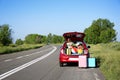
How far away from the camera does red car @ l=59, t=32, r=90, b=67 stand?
16047mm

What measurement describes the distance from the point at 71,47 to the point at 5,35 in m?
79.7

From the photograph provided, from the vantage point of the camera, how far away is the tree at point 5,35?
306 feet

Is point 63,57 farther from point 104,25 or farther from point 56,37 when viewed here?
point 56,37

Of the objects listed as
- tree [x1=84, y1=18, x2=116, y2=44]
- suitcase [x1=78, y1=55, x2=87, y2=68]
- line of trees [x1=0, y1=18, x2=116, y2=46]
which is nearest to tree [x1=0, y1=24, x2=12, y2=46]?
line of trees [x1=0, y1=18, x2=116, y2=46]

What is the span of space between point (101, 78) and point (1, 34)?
84.9 metres

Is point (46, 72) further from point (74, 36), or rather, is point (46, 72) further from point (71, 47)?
point (74, 36)

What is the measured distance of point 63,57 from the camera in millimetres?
16156

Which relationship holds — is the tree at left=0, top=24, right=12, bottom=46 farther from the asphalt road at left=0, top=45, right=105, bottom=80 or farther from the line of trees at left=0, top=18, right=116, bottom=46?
the asphalt road at left=0, top=45, right=105, bottom=80

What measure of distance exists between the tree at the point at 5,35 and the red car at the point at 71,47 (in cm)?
7712

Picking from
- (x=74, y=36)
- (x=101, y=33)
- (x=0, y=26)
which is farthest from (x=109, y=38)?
(x=74, y=36)

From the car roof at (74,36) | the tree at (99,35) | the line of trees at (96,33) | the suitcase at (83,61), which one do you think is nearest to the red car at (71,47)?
the car roof at (74,36)

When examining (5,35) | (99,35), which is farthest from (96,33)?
(5,35)

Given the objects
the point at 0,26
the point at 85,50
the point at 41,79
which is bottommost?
the point at 41,79

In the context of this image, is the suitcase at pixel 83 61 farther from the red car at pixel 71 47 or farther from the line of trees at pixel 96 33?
the line of trees at pixel 96 33
